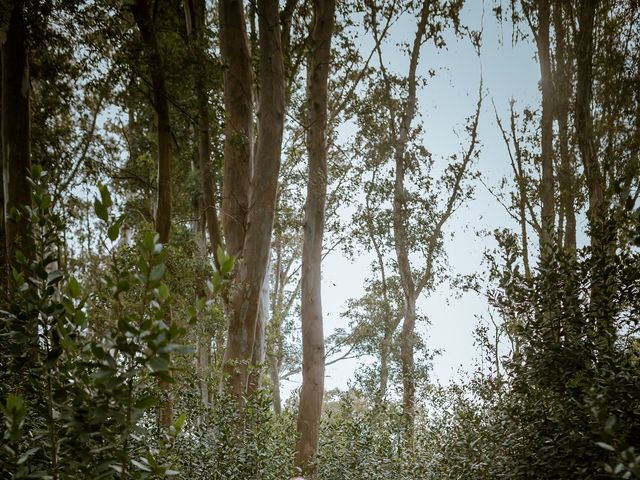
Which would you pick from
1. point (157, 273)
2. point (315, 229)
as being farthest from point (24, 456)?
point (315, 229)

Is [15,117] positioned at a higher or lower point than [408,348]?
higher

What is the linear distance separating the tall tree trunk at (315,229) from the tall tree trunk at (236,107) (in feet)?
6.67

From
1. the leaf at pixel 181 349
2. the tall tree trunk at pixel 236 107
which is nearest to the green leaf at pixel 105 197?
the leaf at pixel 181 349

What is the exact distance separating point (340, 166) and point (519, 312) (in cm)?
1297

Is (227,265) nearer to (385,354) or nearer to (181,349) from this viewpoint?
(181,349)

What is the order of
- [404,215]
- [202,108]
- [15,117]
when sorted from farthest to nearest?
1. [404,215]
2. [202,108]
3. [15,117]

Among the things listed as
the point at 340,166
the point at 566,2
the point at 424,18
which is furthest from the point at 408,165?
the point at 566,2

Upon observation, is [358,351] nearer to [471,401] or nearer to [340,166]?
[340,166]

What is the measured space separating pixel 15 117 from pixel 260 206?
295 cm

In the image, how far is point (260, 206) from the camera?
23.3 ft

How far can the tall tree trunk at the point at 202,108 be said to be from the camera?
26.9ft

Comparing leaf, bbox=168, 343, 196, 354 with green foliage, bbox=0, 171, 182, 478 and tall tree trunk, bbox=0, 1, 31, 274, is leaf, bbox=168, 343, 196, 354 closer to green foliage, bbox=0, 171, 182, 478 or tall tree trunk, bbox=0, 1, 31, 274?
green foliage, bbox=0, 171, 182, 478

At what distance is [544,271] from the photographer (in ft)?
10.7

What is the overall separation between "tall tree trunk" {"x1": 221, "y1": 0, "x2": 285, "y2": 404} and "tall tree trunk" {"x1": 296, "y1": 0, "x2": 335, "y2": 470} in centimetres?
227
